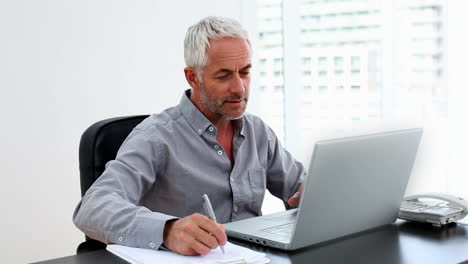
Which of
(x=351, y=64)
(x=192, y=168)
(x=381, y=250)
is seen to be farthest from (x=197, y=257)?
(x=351, y=64)

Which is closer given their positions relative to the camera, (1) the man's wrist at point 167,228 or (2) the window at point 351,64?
(1) the man's wrist at point 167,228

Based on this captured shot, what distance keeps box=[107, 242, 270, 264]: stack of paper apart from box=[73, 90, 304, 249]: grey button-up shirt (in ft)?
0.83

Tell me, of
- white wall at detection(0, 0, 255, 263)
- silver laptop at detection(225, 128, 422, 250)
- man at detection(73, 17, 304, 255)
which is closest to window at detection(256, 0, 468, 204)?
white wall at detection(0, 0, 255, 263)

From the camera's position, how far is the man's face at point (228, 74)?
1637 millimetres

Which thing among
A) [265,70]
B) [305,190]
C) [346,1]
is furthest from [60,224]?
[346,1]

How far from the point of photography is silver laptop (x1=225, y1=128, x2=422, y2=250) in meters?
1.13

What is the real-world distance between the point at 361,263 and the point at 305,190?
0.16 meters

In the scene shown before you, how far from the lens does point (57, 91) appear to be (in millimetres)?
2623

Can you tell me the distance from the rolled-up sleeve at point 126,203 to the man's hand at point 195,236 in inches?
1.6

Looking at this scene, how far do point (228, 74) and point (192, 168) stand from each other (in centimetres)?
27

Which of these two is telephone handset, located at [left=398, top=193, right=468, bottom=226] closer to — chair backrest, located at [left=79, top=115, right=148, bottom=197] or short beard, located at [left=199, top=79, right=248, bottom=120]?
short beard, located at [left=199, top=79, right=248, bottom=120]

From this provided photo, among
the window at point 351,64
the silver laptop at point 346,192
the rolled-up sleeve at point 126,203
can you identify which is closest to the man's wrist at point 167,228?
the rolled-up sleeve at point 126,203

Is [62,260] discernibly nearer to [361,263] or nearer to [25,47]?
[361,263]

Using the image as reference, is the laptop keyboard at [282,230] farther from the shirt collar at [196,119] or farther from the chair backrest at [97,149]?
the chair backrest at [97,149]
